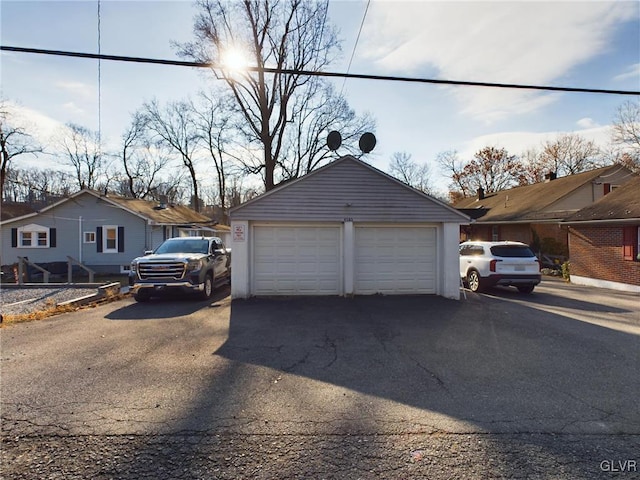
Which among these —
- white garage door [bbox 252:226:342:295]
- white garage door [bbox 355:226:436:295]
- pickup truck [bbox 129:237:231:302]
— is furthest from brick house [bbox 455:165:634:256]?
pickup truck [bbox 129:237:231:302]

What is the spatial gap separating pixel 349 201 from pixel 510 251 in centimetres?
561

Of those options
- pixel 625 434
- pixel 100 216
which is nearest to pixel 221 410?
pixel 625 434

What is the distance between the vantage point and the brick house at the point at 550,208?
66.1ft

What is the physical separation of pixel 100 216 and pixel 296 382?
65.7 ft

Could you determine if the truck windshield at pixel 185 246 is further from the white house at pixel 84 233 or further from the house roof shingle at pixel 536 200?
the house roof shingle at pixel 536 200

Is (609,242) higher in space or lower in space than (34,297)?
higher

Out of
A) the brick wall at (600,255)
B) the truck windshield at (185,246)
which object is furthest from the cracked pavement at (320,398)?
the brick wall at (600,255)

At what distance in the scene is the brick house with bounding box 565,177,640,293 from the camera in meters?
12.8

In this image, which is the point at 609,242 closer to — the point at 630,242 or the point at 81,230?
the point at 630,242

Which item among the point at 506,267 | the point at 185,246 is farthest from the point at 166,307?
the point at 506,267

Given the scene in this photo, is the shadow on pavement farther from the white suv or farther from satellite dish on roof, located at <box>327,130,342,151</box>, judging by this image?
the white suv

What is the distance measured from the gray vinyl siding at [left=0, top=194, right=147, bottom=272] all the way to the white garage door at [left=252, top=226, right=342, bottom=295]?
40.5ft

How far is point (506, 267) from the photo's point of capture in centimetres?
1186

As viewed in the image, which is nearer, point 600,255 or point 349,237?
point 349,237
